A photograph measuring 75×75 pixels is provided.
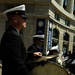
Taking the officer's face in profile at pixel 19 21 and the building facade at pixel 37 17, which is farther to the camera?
the building facade at pixel 37 17

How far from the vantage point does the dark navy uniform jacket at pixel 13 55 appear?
3.52 m

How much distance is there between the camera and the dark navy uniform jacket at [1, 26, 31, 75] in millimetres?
3516

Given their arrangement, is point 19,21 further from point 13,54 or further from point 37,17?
point 37,17

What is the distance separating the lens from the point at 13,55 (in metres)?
3.52

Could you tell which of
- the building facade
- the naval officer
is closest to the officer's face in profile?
the naval officer

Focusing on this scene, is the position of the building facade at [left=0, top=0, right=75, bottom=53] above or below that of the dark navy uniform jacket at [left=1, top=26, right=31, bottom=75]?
below

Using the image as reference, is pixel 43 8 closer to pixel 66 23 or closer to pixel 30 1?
pixel 30 1

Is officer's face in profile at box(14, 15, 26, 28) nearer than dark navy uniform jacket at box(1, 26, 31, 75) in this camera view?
No

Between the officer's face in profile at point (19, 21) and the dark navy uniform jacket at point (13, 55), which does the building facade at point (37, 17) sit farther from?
the dark navy uniform jacket at point (13, 55)

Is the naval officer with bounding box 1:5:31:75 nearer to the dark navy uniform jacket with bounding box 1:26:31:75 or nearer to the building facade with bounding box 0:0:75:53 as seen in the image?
the dark navy uniform jacket with bounding box 1:26:31:75

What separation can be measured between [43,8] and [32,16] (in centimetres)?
141

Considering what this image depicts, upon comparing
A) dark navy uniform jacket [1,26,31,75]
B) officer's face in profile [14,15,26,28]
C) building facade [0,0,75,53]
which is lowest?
building facade [0,0,75,53]

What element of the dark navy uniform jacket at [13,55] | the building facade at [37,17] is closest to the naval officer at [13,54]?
the dark navy uniform jacket at [13,55]

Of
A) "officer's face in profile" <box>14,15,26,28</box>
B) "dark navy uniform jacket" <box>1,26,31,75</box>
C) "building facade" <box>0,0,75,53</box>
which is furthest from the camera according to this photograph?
"building facade" <box>0,0,75,53</box>
